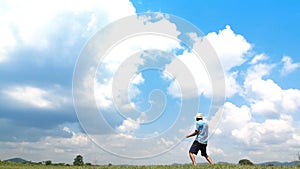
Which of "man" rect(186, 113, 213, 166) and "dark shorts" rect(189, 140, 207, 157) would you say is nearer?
"man" rect(186, 113, 213, 166)

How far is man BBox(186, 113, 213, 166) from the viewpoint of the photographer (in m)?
19.9

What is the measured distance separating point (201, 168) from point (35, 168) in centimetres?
1323

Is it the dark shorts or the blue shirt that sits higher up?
the blue shirt

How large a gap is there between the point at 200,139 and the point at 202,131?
17.6 inches

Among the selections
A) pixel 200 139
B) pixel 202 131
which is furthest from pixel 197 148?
pixel 202 131

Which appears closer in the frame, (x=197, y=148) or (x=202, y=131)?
(x=202, y=131)

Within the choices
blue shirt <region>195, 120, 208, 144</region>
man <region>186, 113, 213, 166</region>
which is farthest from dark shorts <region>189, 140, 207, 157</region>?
blue shirt <region>195, 120, 208, 144</region>

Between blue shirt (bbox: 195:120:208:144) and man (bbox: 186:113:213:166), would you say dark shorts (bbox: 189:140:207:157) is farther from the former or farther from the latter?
blue shirt (bbox: 195:120:208:144)

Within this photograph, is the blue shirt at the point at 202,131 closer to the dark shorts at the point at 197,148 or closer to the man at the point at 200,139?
the man at the point at 200,139

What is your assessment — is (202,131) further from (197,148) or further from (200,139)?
(197,148)

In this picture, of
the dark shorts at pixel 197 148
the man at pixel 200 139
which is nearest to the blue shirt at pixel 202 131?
the man at pixel 200 139

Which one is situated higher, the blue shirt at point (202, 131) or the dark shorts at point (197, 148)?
the blue shirt at point (202, 131)

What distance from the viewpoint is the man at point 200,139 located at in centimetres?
1994

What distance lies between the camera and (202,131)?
65.5 ft
